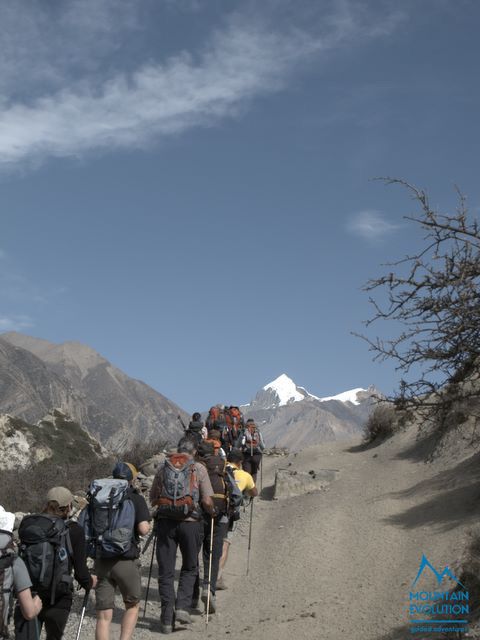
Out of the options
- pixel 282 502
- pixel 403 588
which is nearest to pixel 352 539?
pixel 403 588

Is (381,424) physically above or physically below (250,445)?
above

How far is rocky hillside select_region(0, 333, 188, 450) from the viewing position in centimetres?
9181

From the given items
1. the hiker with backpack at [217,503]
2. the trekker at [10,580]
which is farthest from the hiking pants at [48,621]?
the hiker with backpack at [217,503]

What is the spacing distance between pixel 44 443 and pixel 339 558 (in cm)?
1759

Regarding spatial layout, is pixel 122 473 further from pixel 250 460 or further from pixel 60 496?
pixel 250 460

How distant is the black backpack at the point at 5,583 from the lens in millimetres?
6014

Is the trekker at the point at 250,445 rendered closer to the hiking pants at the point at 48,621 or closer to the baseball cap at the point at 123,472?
the baseball cap at the point at 123,472

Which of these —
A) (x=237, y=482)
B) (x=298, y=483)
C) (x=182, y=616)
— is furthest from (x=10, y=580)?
(x=298, y=483)

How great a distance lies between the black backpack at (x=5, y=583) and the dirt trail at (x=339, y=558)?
3580 mm

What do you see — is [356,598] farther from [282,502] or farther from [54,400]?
[54,400]

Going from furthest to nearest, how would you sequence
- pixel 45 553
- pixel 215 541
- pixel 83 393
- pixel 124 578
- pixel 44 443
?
pixel 83 393, pixel 44 443, pixel 215 541, pixel 124 578, pixel 45 553

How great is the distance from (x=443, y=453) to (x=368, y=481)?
1.85 m

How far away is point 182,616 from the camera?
384 inches

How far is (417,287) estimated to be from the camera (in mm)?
8961
